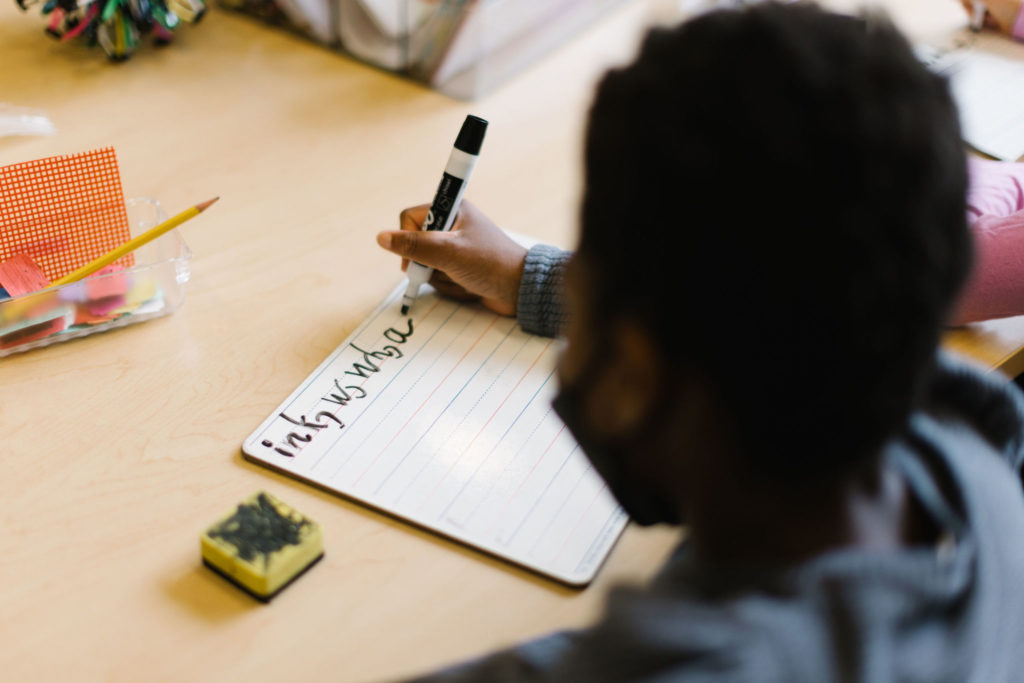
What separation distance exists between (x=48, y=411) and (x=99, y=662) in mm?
213

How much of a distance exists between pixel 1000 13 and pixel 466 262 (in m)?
0.81

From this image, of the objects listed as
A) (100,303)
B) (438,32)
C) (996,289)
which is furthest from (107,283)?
(996,289)

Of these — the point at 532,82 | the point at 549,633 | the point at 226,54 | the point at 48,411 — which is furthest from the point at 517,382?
the point at 226,54

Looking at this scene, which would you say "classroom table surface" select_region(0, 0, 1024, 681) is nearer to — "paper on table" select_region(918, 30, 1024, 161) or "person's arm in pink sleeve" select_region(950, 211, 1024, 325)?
"person's arm in pink sleeve" select_region(950, 211, 1024, 325)

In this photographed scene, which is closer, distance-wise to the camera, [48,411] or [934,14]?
[48,411]

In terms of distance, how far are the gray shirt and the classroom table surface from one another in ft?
0.19

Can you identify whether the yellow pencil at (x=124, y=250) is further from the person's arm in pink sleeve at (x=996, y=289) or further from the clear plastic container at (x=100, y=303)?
the person's arm in pink sleeve at (x=996, y=289)

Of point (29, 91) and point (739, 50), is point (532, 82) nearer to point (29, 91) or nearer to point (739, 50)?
point (29, 91)

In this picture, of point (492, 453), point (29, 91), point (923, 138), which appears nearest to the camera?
point (923, 138)

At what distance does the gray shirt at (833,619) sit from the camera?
390 mm

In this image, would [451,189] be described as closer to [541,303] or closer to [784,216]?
[541,303]

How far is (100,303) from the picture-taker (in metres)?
0.73

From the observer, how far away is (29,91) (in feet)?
3.34

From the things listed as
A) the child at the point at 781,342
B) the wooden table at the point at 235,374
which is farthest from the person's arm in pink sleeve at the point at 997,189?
the child at the point at 781,342
